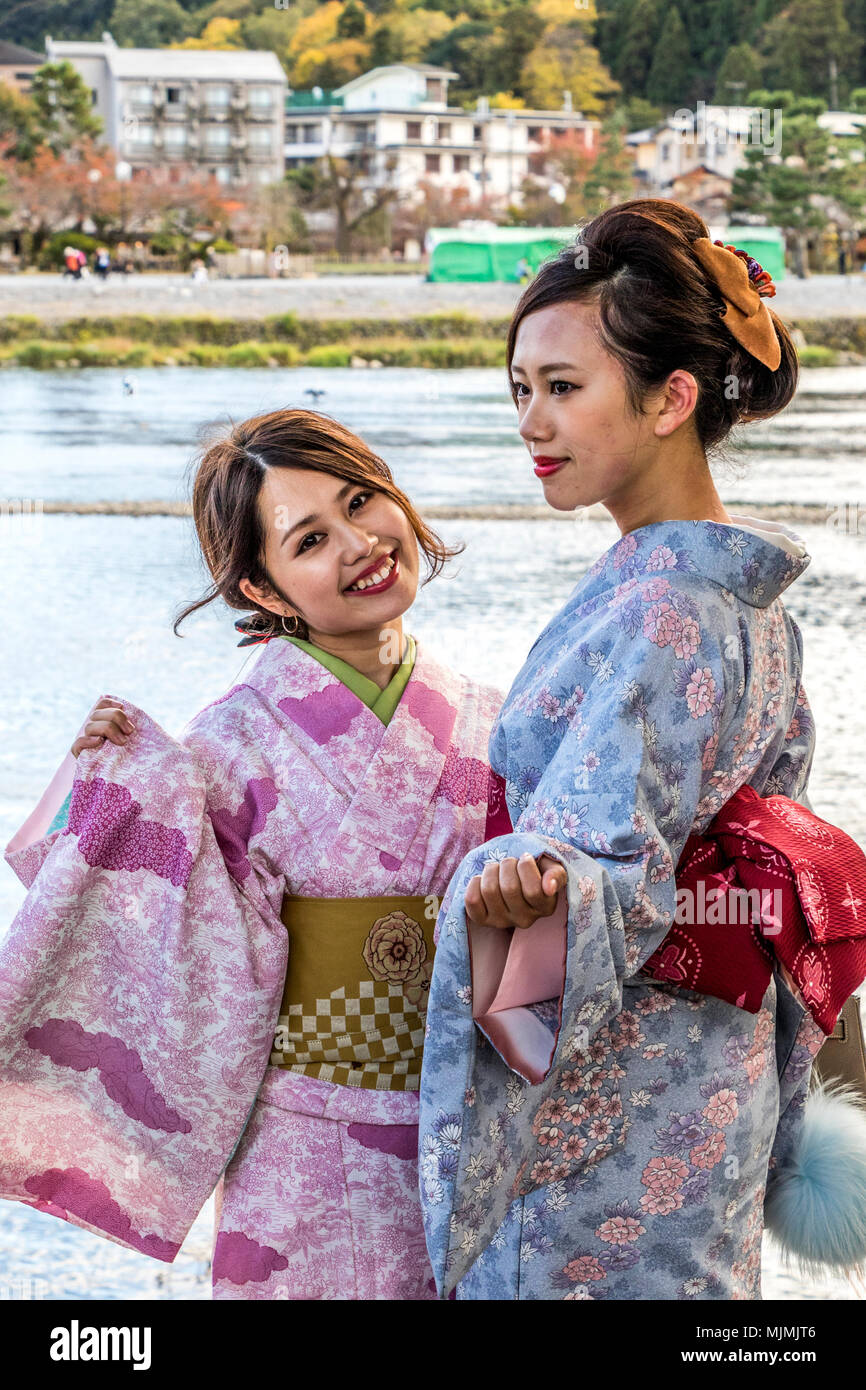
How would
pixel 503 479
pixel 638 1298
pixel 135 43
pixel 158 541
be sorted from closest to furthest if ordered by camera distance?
pixel 638 1298
pixel 158 541
pixel 503 479
pixel 135 43

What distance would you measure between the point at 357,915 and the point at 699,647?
1.02 ft

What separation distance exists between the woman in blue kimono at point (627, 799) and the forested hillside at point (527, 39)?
40.1 ft

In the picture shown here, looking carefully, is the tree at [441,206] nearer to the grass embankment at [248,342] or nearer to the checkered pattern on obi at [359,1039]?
the grass embankment at [248,342]

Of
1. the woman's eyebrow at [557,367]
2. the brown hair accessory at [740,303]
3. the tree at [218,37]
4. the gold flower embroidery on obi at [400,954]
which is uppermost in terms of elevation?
the tree at [218,37]

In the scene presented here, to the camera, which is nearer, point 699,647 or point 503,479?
point 699,647

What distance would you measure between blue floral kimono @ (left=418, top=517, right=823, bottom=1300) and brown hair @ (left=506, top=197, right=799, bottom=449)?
Answer: 0.31 ft

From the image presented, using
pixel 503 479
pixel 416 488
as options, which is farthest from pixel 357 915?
pixel 503 479

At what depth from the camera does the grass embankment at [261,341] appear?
11.6 metres

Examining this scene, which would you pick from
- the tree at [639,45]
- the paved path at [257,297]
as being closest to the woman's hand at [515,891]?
the paved path at [257,297]

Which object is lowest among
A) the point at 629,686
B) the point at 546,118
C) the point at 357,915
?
the point at 357,915

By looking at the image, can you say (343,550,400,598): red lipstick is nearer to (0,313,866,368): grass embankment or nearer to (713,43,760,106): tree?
(0,313,866,368): grass embankment

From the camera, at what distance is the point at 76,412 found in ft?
33.6

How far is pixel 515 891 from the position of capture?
81cm
